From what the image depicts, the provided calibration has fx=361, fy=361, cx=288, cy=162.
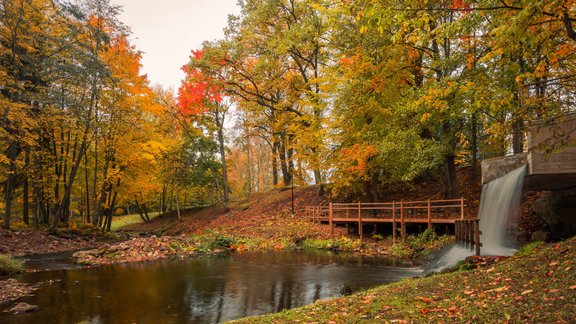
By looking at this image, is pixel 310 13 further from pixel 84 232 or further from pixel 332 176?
pixel 84 232

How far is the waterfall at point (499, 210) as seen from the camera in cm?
1218

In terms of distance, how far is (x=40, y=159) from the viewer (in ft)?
76.4

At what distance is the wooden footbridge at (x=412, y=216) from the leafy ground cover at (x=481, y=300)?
16.9ft

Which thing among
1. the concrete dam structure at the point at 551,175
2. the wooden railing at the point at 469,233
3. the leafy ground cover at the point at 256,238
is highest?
the concrete dam structure at the point at 551,175

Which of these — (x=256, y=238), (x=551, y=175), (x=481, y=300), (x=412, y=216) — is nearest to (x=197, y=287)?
(x=481, y=300)

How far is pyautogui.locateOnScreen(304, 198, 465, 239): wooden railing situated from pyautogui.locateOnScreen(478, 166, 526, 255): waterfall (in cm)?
105

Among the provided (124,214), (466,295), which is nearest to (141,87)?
(466,295)

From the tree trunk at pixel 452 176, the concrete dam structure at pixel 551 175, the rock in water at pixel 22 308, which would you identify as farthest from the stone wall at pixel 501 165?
the rock in water at pixel 22 308

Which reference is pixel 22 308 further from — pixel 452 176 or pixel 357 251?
pixel 452 176

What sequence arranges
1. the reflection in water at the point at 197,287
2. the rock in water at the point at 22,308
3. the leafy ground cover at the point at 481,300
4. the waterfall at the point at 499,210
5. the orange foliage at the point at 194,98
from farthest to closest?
the orange foliage at the point at 194,98
the waterfall at the point at 499,210
the reflection in water at the point at 197,287
the rock in water at the point at 22,308
the leafy ground cover at the point at 481,300

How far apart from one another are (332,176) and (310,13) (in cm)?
1109

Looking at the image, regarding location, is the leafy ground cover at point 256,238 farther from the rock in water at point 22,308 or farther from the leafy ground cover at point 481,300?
the leafy ground cover at point 481,300

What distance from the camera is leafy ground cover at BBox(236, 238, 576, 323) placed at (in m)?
4.58

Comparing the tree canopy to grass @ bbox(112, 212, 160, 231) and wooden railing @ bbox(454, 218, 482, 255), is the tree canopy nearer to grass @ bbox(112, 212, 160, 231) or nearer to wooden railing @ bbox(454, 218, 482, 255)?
wooden railing @ bbox(454, 218, 482, 255)
